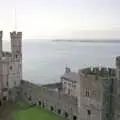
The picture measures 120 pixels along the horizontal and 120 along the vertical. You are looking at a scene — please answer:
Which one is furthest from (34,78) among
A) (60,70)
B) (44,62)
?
(44,62)

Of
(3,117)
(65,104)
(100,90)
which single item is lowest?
(3,117)

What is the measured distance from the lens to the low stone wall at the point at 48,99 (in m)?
7.90

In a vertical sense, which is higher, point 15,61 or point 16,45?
point 16,45

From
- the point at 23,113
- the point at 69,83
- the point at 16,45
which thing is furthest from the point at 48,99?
the point at 16,45

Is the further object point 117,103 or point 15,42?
point 15,42

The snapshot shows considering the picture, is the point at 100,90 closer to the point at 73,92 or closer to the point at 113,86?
the point at 113,86

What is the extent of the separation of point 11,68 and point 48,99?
2133 mm

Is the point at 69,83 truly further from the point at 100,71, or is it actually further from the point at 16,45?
the point at 100,71

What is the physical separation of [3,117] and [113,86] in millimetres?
4159

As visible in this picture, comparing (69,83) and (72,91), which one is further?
(69,83)

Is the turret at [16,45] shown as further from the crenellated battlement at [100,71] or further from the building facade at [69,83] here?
the crenellated battlement at [100,71]

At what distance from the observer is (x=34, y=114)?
844 centimetres

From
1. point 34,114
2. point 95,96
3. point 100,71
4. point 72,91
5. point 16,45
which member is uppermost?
point 16,45

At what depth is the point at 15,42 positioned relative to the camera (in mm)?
10438
